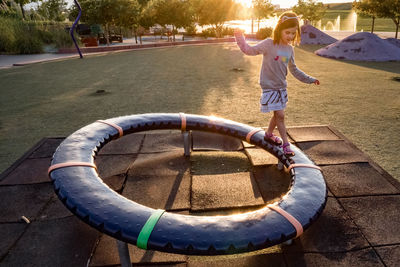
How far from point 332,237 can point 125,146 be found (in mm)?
3079

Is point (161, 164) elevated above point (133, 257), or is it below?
above

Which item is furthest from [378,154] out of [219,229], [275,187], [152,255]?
[152,255]

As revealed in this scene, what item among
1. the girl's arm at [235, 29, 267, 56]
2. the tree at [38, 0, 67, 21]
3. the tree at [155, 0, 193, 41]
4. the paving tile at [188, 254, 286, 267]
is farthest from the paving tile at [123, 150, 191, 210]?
the tree at [38, 0, 67, 21]

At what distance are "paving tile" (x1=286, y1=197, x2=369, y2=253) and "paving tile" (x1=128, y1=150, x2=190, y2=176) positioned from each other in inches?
67.6

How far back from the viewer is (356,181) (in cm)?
326

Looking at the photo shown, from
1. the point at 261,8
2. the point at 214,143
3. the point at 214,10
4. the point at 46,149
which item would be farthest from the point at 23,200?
the point at 261,8

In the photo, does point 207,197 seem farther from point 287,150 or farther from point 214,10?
point 214,10

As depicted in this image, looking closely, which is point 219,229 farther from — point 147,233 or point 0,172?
point 0,172

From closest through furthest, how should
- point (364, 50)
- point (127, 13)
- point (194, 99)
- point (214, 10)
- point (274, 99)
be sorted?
point (274, 99) → point (194, 99) → point (364, 50) → point (127, 13) → point (214, 10)

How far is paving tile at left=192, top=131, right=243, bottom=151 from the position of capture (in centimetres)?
429

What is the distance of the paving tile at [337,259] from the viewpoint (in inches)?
86.3

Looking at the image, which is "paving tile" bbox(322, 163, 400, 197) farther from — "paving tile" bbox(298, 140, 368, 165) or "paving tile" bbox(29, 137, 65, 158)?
"paving tile" bbox(29, 137, 65, 158)

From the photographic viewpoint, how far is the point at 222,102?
6348mm

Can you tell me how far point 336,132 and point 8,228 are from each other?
470 centimetres
